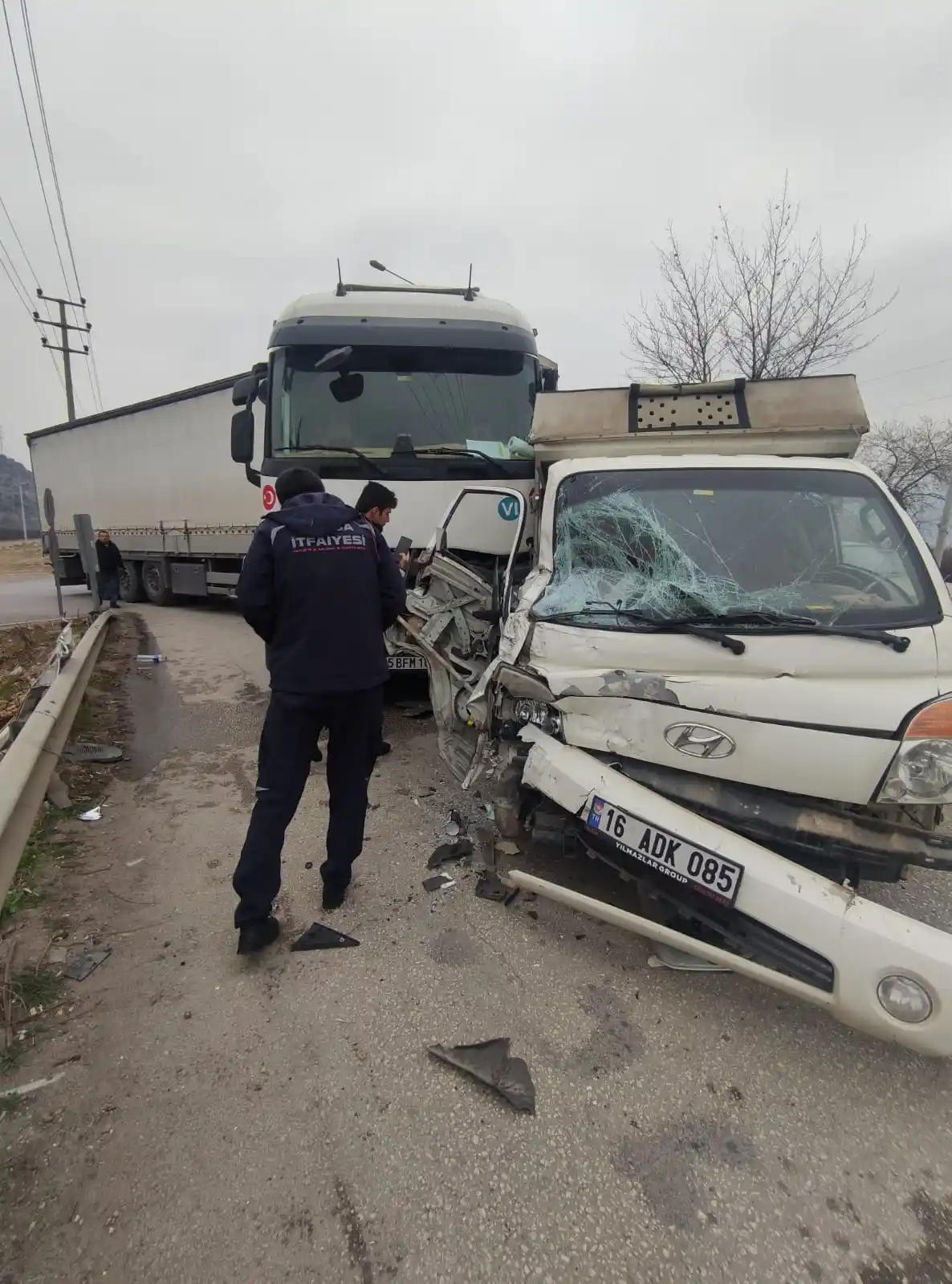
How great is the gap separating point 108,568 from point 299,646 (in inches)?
535

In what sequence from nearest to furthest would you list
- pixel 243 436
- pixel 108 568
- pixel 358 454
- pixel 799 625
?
1. pixel 799 625
2. pixel 358 454
3. pixel 243 436
4. pixel 108 568

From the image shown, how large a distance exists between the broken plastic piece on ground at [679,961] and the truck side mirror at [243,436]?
18.6ft

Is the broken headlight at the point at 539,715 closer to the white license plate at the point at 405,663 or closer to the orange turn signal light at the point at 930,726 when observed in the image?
the orange turn signal light at the point at 930,726

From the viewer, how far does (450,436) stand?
6145 mm

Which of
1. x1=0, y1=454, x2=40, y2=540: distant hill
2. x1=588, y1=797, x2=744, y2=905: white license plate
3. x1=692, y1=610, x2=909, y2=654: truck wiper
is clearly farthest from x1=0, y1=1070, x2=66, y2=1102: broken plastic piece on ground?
x1=0, y1=454, x2=40, y2=540: distant hill

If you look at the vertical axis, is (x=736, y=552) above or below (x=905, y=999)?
above

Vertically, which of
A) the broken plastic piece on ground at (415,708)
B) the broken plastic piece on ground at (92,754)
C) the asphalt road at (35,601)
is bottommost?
the asphalt road at (35,601)

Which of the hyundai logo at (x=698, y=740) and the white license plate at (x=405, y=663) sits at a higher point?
the hyundai logo at (x=698, y=740)

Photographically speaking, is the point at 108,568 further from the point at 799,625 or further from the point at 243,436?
the point at 799,625

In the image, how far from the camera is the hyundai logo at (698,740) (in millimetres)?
2488

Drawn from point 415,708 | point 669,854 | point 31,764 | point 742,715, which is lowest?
point 415,708

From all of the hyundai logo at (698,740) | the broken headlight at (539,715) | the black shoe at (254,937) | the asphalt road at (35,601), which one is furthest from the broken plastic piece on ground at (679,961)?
the asphalt road at (35,601)

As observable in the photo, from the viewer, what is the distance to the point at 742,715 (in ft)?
8.07

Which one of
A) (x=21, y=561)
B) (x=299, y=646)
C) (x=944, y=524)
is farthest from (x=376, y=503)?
(x=21, y=561)
